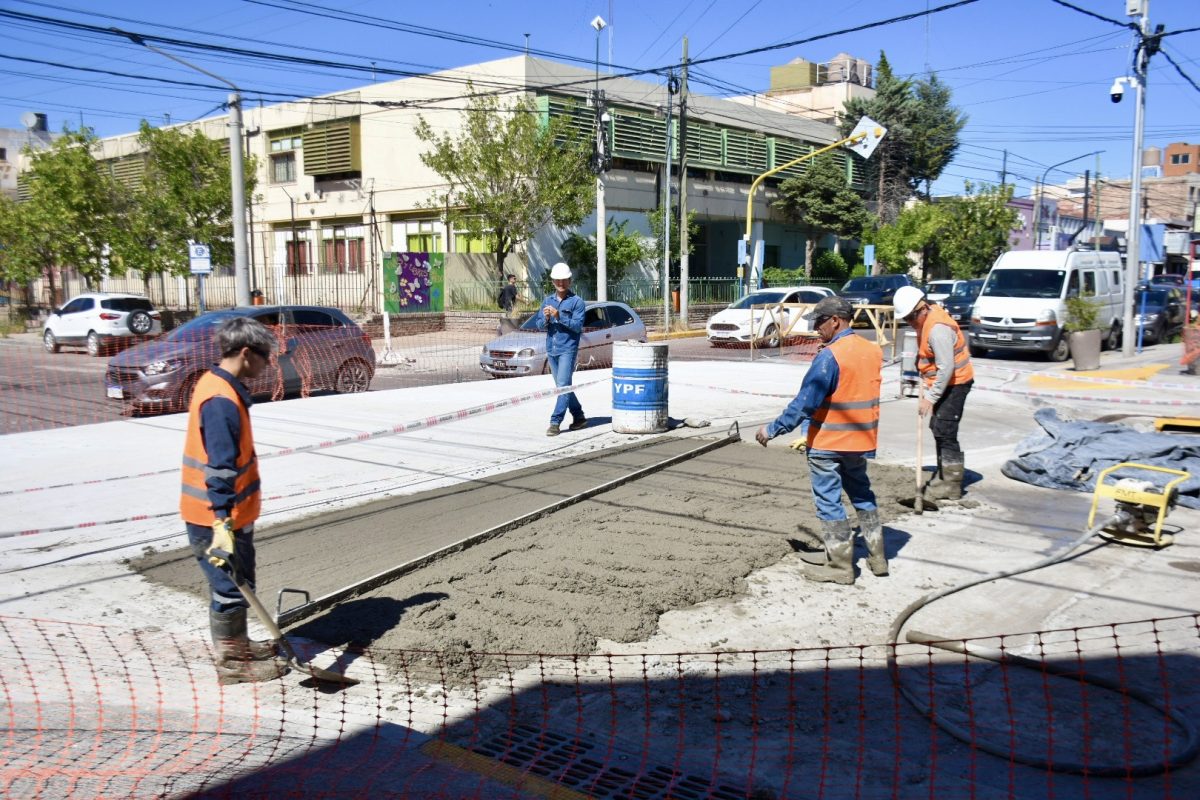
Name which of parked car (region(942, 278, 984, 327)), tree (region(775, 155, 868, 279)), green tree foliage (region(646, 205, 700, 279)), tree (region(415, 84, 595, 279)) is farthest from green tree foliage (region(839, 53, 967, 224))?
tree (region(415, 84, 595, 279))

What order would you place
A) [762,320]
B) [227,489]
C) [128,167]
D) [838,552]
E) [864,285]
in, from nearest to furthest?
[227,489] → [838,552] → [762,320] → [864,285] → [128,167]

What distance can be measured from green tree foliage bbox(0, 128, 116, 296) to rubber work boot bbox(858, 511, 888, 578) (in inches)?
1294

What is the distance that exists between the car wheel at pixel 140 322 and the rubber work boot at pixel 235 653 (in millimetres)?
24646

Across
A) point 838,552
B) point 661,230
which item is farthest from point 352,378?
point 661,230

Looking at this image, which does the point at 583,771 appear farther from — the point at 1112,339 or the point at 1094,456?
the point at 1112,339

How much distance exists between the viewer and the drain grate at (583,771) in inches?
151

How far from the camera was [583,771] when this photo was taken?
4016mm

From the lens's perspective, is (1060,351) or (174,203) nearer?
(1060,351)

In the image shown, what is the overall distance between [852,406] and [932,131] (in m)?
55.5

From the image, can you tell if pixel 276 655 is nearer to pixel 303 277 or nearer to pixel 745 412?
pixel 745 412

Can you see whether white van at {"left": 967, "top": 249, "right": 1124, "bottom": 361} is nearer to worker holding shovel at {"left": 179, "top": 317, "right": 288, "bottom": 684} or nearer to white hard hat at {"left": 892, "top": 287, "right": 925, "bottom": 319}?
white hard hat at {"left": 892, "top": 287, "right": 925, "bottom": 319}

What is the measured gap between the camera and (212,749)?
4.21 m

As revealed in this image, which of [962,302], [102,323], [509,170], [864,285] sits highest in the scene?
[509,170]

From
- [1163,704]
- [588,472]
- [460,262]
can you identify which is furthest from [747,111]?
[1163,704]
